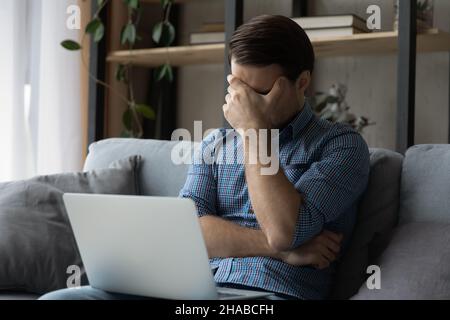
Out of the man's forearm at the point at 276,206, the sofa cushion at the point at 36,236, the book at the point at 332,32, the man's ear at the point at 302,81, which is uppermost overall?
the book at the point at 332,32

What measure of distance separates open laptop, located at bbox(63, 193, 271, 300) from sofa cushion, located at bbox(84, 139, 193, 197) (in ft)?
2.20

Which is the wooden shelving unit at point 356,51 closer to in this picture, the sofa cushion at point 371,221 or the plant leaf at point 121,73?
the plant leaf at point 121,73

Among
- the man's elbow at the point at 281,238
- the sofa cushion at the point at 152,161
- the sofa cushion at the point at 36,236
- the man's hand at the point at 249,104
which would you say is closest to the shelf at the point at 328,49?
the sofa cushion at the point at 152,161

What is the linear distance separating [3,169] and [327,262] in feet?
5.07

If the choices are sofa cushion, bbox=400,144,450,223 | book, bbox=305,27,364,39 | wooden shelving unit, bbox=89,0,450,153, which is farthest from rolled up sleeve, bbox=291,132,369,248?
book, bbox=305,27,364,39

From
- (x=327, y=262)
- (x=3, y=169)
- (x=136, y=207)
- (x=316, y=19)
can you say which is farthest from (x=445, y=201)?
(x=3, y=169)

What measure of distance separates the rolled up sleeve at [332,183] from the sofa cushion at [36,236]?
661mm

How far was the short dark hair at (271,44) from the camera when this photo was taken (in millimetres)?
1728

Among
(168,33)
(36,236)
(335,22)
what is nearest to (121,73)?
(168,33)

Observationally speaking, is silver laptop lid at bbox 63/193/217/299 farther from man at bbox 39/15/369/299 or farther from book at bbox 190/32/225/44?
book at bbox 190/32/225/44

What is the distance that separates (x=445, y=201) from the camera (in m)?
1.71

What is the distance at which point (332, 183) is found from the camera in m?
1.64

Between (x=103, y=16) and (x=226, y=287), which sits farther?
(x=103, y=16)

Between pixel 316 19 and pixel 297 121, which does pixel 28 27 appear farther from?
pixel 297 121
